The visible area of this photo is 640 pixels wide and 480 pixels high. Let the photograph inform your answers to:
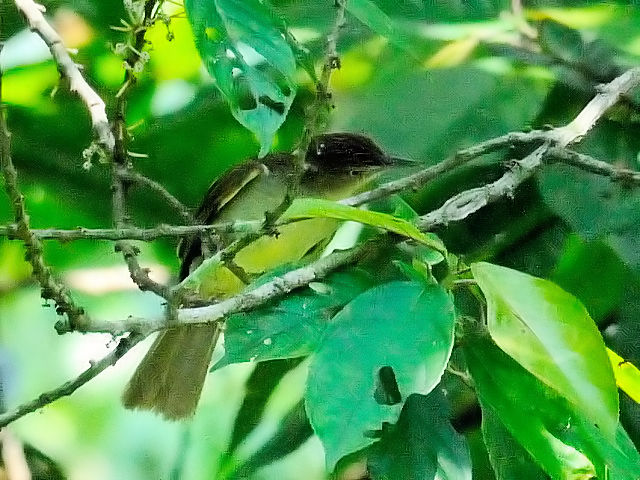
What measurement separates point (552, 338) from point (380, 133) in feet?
2.17

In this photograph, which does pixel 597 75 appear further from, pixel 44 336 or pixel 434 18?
pixel 44 336

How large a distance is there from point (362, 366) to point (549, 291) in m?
0.14

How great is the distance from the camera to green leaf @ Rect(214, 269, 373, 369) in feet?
2.11

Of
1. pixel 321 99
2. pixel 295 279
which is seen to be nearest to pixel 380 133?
pixel 295 279

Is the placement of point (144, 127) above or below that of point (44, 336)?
above

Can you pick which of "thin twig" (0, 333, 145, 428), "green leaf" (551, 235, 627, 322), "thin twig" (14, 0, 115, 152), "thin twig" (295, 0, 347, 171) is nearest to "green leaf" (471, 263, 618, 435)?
"thin twig" (295, 0, 347, 171)

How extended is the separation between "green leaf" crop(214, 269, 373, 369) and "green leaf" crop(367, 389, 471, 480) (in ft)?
0.31

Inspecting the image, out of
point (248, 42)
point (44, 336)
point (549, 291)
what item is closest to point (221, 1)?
point (248, 42)

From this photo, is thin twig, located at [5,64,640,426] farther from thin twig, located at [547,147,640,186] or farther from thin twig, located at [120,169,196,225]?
thin twig, located at [120,169,196,225]

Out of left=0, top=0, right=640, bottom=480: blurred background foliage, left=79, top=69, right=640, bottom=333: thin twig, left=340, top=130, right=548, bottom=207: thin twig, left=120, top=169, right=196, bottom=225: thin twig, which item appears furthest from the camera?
left=0, top=0, right=640, bottom=480: blurred background foliage

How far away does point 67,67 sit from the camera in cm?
80

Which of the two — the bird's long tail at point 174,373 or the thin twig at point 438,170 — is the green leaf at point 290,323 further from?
the bird's long tail at point 174,373

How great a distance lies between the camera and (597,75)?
3.62 feet

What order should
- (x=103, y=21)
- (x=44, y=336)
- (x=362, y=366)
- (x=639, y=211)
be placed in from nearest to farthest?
(x=362, y=366) → (x=639, y=211) → (x=103, y=21) → (x=44, y=336)
